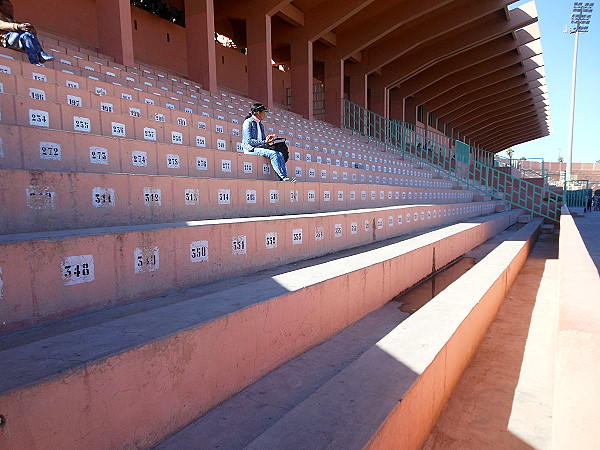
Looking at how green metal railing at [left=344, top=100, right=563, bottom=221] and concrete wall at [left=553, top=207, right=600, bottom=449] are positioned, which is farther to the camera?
green metal railing at [left=344, top=100, right=563, bottom=221]

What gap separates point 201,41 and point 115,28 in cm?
290

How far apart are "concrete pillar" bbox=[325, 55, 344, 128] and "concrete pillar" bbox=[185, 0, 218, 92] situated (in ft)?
24.8

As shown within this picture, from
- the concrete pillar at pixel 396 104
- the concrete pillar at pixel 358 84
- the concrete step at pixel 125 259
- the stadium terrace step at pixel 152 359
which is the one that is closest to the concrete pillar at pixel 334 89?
the concrete pillar at pixel 358 84

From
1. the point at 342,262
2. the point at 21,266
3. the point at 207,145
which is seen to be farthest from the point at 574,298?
the point at 207,145

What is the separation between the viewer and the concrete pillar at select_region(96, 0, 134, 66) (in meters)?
8.64

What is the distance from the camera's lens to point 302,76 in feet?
51.7

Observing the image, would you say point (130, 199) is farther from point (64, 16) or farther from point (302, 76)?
point (302, 76)

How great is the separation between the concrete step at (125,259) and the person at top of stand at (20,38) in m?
4.32

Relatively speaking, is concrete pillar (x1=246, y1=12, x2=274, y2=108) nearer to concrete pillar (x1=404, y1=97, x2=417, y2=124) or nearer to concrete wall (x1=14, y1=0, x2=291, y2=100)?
concrete wall (x1=14, y1=0, x2=291, y2=100)

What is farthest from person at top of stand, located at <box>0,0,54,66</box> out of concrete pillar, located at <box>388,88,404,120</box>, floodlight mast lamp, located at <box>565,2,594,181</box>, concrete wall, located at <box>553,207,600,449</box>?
floodlight mast lamp, located at <box>565,2,594,181</box>

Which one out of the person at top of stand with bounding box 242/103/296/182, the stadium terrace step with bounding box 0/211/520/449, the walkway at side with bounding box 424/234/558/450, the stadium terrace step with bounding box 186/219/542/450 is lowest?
the walkway at side with bounding box 424/234/558/450

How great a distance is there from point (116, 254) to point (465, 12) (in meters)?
18.6

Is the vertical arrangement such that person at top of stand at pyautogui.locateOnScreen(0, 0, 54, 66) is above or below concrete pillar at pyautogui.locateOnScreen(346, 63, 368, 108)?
below

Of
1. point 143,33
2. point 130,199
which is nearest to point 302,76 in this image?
point 143,33
